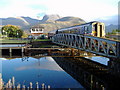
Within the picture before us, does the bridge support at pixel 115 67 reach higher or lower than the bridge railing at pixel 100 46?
lower

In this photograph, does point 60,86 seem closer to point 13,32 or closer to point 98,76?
point 98,76

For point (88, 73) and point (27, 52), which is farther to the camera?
point (27, 52)

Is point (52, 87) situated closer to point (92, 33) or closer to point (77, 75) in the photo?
point (77, 75)

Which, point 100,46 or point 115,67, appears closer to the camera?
point 115,67

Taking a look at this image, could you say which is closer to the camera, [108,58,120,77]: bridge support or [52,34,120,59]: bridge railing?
[52,34,120,59]: bridge railing

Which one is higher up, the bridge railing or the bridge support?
the bridge railing

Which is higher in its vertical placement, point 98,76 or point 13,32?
point 13,32

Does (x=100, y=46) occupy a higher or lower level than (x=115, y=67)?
higher

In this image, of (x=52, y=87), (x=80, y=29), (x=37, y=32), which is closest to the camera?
(x=52, y=87)

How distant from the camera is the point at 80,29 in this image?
44.6 metres

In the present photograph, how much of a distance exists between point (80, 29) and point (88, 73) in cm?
1864

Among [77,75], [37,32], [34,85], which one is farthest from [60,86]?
[37,32]

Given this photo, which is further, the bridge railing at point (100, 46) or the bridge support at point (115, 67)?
the bridge support at point (115, 67)

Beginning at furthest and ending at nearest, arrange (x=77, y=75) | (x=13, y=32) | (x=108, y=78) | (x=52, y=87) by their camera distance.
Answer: (x=13, y=32) < (x=77, y=75) < (x=108, y=78) < (x=52, y=87)
